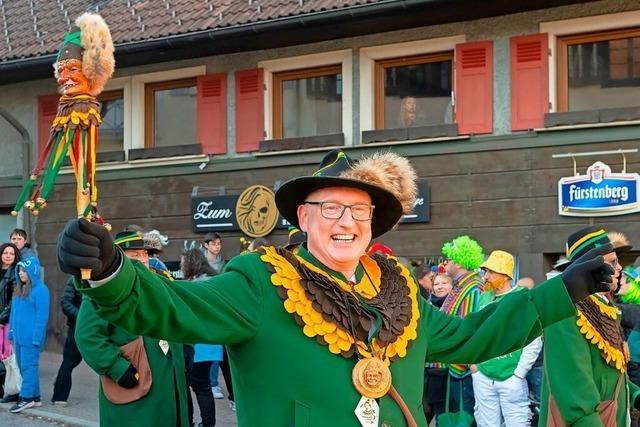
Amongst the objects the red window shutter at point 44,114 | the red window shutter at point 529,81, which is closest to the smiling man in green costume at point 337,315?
the red window shutter at point 529,81

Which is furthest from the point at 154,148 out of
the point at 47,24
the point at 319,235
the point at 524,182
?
the point at 319,235

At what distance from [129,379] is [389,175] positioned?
2866 millimetres

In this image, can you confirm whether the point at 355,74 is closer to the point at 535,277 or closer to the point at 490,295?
the point at 535,277

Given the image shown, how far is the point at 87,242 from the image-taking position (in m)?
2.29

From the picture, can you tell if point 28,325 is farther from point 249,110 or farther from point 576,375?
point 576,375

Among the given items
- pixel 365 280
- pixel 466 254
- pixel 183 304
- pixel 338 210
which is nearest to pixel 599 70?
pixel 466 254

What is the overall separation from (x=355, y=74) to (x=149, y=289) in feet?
35.4

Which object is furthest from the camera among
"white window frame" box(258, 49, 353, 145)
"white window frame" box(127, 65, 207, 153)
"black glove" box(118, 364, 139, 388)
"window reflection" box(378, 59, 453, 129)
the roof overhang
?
"white window frame" box(127, 65, 207, 153)

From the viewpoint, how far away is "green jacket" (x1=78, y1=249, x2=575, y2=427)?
2.63 metres

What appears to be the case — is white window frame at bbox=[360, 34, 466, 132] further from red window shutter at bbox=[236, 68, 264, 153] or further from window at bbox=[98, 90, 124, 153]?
window at bbox=[98, 90, 124, 153]

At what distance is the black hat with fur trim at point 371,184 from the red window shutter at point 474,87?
8740 millimetres

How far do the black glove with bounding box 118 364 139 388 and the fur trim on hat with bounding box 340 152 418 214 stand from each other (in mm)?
2731

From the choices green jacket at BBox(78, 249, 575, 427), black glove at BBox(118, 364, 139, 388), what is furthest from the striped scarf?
green jacket at BBox(78, 249, 575, 427)

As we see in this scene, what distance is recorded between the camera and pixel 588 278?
315 centimetres
